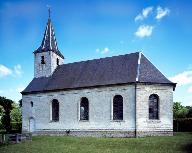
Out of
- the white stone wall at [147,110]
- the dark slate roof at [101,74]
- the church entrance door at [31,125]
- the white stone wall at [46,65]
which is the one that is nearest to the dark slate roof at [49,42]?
the white stone wall at [46,65]

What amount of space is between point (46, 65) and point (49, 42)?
10.7 feet

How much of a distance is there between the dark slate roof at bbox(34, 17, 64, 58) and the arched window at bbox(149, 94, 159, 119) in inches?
594

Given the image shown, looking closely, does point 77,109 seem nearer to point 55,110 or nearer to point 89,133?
point 89,133

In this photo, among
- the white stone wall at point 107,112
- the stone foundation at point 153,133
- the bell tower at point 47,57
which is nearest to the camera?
the stone foundation at point 153,133

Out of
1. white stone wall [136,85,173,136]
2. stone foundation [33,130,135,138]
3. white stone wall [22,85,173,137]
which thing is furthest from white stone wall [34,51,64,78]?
white stone wall [136,85,173,136]

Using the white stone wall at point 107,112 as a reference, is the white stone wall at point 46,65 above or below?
above

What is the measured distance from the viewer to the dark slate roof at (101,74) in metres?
27.0

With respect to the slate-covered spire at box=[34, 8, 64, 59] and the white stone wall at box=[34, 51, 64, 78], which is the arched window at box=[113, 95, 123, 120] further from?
the slate-covered spire at box=[34, 8, 64, 59]

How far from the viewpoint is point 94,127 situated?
91.3 ft

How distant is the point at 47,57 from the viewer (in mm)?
34406

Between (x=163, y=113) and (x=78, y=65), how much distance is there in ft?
40.8

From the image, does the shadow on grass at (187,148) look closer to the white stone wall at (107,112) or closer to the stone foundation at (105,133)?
the stone foundation at (105,133)

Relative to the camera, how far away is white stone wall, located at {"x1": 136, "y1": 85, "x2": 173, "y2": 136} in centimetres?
2562

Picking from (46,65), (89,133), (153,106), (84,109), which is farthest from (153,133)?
(46,65)
